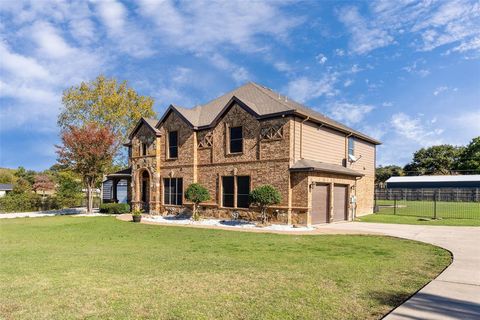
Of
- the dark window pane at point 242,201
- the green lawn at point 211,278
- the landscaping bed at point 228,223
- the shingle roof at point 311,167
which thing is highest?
the shingle roof at point 311,167

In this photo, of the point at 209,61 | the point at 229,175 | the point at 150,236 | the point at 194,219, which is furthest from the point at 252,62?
the point at 150,236

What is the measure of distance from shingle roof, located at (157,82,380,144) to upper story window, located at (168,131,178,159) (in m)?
1.45

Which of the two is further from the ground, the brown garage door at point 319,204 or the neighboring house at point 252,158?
the neighboring house at point 252,158

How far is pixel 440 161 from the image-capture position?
6662 cm

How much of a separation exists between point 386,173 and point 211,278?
69024 mm

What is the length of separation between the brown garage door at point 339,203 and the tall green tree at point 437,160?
52.9 metres

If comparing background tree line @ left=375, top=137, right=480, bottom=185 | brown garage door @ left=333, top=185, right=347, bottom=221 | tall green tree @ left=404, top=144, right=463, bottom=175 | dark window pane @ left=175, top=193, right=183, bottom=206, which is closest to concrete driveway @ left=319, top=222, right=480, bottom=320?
brown garage door @ left=333, top=185, right=347, bottom=221

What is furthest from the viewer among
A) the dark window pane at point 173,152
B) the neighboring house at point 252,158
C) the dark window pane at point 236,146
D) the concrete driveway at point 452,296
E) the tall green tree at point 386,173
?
the tall green tree at point 386,173

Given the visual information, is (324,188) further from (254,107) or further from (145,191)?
(145,191)

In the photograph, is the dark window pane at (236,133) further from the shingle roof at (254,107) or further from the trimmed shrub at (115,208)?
the trimmed shrub at (115,208)

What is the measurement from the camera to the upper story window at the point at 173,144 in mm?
24156

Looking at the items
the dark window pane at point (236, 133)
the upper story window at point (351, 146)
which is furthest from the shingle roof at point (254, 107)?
the dark window pane at point (236, 133)

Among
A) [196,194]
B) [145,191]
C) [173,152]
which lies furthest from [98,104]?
[196,194]

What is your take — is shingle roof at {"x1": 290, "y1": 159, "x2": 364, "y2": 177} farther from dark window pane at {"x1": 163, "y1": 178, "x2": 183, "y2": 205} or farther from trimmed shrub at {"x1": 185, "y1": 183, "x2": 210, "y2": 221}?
dark window pane at {"x1": 163, "y1": 178, "x2": 183, "y2": 205}
